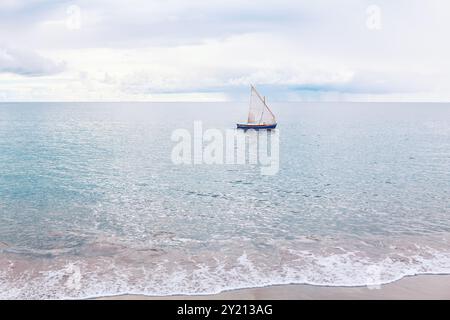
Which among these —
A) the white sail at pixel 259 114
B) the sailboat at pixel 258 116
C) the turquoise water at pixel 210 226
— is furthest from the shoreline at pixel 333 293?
the white sail at pixel 259 114

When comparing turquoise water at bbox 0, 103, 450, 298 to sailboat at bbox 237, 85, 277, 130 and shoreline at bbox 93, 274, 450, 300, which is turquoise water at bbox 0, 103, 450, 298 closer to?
shoreline at bbox 93, 274, 450, 300

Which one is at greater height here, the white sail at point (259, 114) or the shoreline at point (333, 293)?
the white sail at point (259, 114)

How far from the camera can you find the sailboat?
406 ft

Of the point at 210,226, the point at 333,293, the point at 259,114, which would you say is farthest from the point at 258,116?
the point at 333,293

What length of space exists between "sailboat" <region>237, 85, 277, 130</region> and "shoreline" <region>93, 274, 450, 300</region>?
103284 mm

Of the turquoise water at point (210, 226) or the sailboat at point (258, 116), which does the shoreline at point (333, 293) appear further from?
the sailboat at point (258, 116)

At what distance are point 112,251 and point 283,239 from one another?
1218 cm

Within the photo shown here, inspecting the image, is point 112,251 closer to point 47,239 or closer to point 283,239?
point 47,239

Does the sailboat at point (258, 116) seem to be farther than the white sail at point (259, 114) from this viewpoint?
No

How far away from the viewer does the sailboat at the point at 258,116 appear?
12361 cm

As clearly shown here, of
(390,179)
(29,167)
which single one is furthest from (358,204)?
(29,167)

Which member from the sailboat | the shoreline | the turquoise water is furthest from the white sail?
the shoreline

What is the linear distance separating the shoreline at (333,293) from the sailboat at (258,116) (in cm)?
10328
